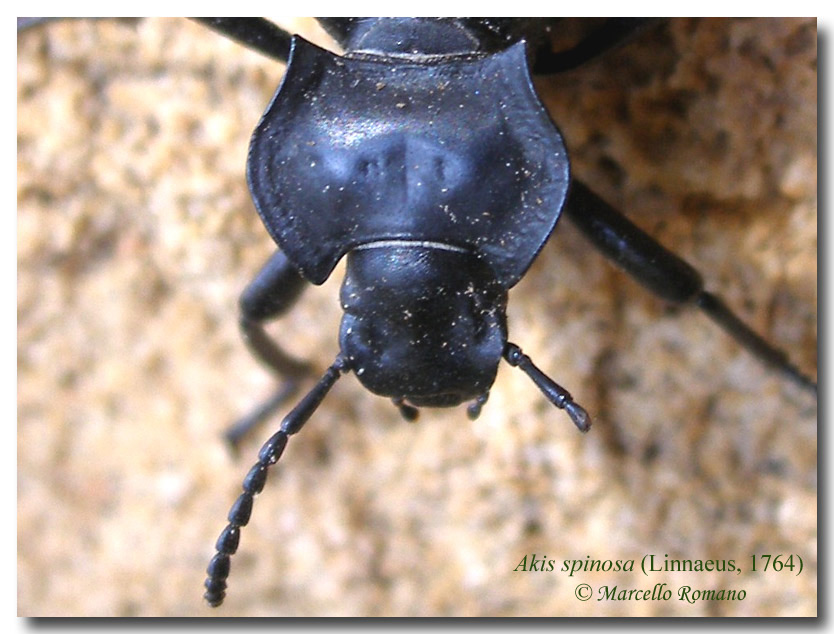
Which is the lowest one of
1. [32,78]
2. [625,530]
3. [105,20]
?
[625,530]

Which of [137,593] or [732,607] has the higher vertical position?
[732,607]

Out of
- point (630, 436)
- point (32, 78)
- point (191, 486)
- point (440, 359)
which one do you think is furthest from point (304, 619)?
point (32, 78)

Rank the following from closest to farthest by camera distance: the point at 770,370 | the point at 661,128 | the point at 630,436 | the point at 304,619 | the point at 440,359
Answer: the point at 440,359, the point at 661,128, the point at 770,370, the point at 630,436, the point at 304,619

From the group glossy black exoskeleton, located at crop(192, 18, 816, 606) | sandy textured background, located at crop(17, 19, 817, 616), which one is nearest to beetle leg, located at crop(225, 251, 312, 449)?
sandy textured background, located at crop(17, 19, 817, 616)

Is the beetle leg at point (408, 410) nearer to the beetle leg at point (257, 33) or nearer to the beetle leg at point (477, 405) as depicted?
the beetle leg at point (477, 405)

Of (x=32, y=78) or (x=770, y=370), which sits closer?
(x=770, y=370)

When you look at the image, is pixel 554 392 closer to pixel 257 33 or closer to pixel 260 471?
pixel 260 471

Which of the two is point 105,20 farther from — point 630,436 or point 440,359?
point 630,436
